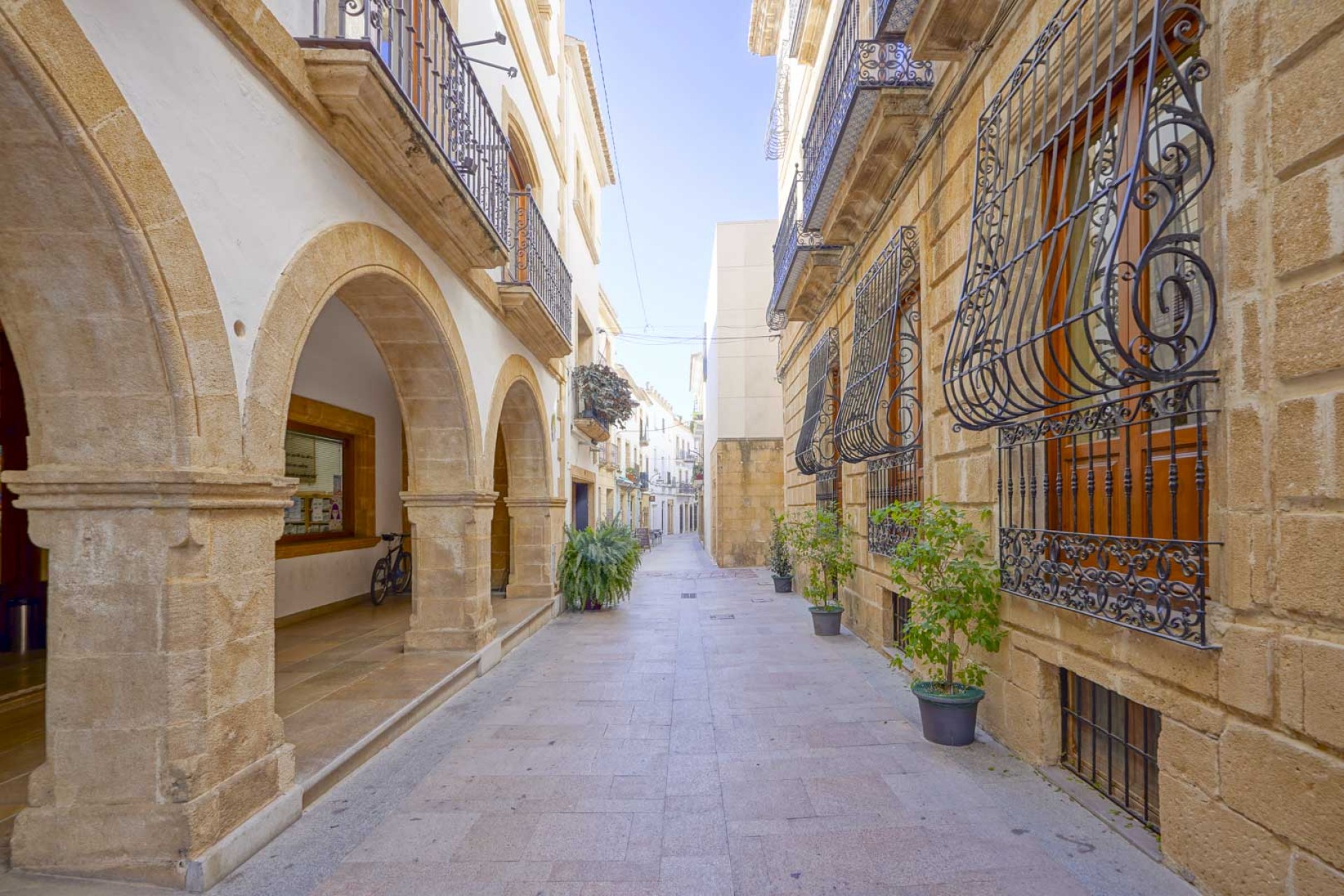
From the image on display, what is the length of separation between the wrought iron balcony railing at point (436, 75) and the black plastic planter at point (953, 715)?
4.27m

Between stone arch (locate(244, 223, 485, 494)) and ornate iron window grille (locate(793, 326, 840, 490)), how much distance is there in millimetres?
4214

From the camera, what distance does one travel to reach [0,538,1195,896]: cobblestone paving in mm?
2590

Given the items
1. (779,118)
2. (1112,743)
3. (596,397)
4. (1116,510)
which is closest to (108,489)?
(1116,510)

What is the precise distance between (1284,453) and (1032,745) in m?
2.06

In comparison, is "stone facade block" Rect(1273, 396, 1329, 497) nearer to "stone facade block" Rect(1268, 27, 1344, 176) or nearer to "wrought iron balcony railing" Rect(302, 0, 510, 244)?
"stone facade block" Rect(1268, 27, 1344, 176)

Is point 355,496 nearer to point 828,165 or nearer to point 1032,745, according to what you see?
point 828,165

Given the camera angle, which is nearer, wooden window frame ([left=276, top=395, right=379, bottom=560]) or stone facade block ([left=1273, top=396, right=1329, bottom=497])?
stone facade block ([left=1273, top=396, right=1329, bottom=497])

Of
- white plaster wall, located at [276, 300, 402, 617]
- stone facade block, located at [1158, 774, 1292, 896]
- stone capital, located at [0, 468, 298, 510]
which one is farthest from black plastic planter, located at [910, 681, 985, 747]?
white plaster wall, located at [276, 300, 402, 617]

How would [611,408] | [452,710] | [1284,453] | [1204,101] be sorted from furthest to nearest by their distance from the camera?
[611,408]
[452,710]
[1204,101]
[1284,453]

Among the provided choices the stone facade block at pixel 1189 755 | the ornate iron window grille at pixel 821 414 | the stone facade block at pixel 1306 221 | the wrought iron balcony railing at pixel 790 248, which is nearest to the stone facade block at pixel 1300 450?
the stone facade block at pixel 1306 221

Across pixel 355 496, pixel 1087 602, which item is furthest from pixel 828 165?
pixel 355 496

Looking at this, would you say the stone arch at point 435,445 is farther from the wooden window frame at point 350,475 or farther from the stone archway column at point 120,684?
the wooden window frame at point 350,475

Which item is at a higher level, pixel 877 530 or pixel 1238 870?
pixel 877 530

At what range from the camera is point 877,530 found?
6.24 m
